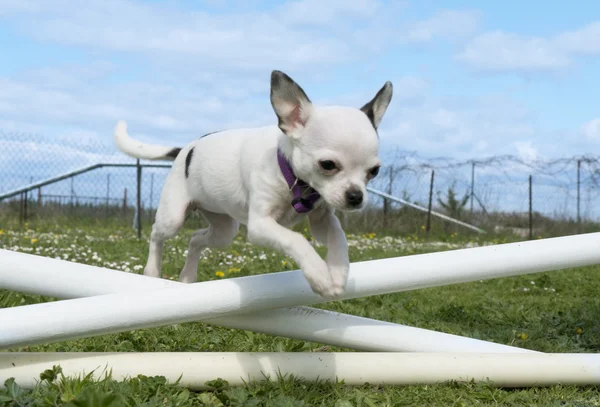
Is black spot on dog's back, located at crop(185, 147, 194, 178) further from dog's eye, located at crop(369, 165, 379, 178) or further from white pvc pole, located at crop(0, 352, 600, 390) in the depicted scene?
dog's eye, located at crop(369, 165, 379, 178)

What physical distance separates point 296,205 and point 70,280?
133 centimetres

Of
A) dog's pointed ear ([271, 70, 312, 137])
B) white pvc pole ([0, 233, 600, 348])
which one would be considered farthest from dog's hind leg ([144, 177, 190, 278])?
dog's pointed ear ([271, 70, 312, 137])

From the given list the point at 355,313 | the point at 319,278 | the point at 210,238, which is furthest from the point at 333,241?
the point at 355,313

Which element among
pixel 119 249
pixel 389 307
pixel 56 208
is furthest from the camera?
pixel 56 208

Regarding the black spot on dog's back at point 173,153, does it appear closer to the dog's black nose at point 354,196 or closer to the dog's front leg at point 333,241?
the dog's front leg at point 333,241

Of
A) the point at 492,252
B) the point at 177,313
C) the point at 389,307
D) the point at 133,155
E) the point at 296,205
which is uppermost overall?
the point at 133,155

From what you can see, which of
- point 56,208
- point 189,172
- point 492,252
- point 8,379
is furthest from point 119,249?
point 56,208

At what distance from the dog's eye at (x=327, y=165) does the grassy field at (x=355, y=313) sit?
1.10 metres

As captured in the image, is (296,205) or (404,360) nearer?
(296,205)

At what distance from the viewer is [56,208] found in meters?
18.3

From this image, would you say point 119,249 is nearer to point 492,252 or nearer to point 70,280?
point 70,280

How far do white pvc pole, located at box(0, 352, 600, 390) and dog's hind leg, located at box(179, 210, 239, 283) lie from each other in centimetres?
124

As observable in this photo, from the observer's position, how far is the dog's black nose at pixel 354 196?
2.95 metres

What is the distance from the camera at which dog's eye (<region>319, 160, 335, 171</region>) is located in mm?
3004
